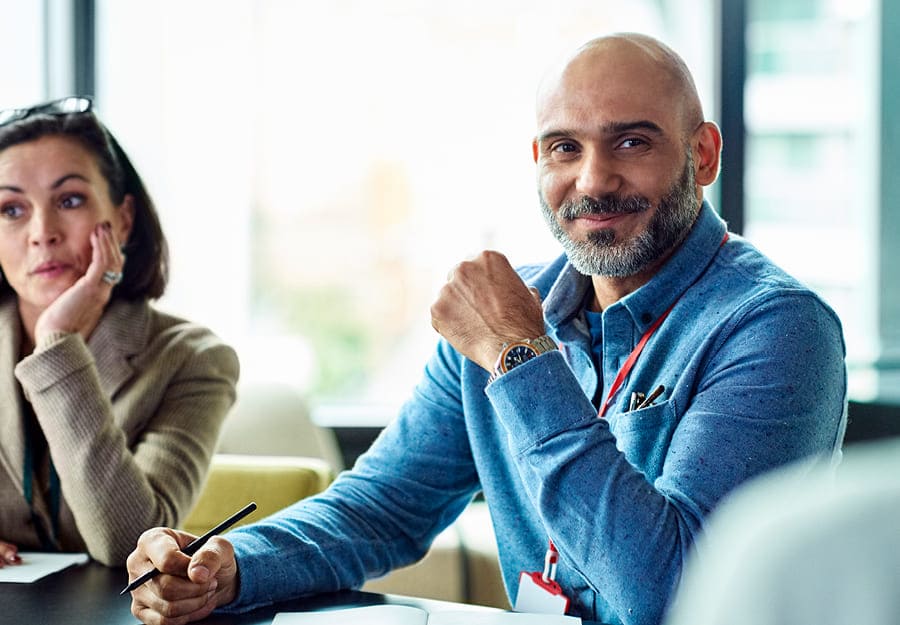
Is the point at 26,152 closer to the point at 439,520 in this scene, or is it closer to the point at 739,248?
the point at 439,520

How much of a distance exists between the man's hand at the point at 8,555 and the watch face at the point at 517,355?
32.2 inches

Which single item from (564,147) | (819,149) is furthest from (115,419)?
(819,149)

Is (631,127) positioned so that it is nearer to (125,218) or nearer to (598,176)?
(598,176)

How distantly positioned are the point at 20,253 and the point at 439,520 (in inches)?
36.7

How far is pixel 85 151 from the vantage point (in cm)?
199

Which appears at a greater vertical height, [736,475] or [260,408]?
[736,475]

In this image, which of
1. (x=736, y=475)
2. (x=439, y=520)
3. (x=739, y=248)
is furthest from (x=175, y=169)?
(x=736, y=475)

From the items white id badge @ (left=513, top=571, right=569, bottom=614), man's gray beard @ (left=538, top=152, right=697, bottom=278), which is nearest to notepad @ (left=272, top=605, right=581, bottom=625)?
white id badge @ (left=513, top=571, right=569, bottom=614)

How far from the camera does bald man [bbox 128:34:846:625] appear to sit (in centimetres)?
126

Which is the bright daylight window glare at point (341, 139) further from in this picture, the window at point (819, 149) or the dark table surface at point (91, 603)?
the dark table surface at point (91, 603)

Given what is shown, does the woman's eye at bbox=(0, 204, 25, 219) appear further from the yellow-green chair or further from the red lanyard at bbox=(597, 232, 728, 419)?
the red lanyard at bbox=(597, 232, 728, 419)

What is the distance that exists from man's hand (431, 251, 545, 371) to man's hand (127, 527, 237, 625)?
0.42 meters

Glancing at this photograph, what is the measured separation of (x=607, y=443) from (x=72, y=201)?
1198 mm

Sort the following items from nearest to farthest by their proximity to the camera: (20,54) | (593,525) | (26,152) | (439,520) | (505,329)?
1. (593,525)
2. (505,329)
3. (439,520)
4. (26,152)
5. (20,54)
